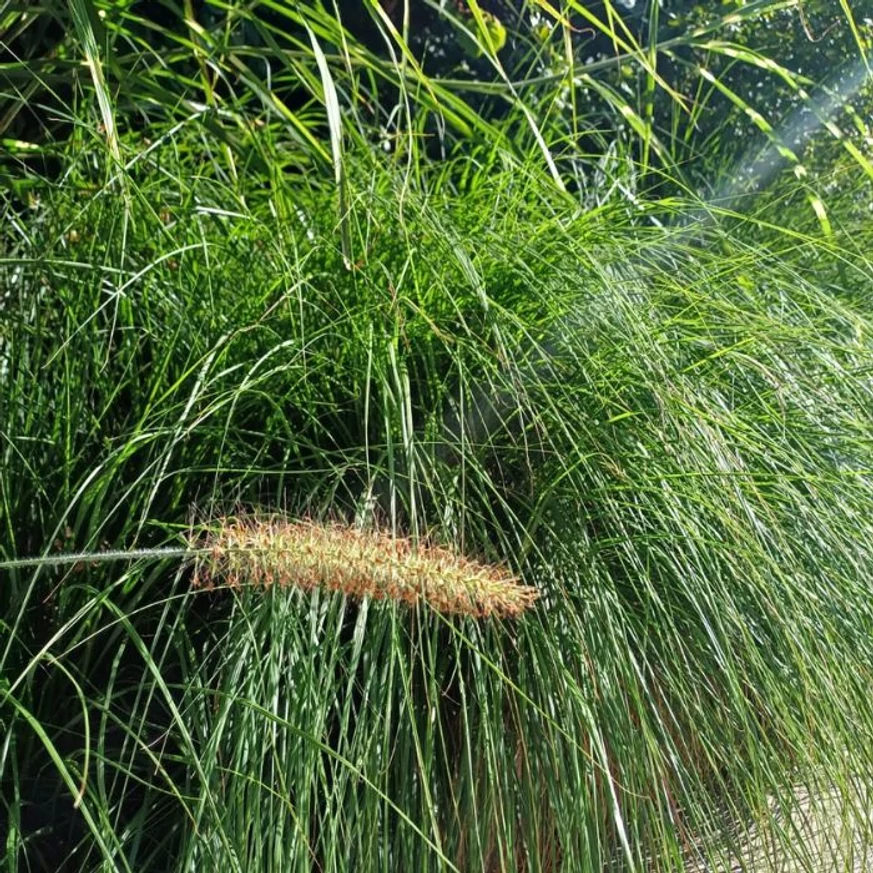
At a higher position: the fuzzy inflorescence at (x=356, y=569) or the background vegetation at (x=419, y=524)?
the fuzzy inflorescence at (x=356, y=569)

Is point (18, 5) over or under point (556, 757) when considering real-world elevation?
under

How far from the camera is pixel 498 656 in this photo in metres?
1.84

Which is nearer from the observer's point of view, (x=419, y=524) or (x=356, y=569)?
(x=356, y=569)

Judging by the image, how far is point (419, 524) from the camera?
6.41 feet

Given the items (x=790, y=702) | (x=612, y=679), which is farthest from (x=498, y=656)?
(x=790, y=702)

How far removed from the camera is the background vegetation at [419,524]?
1705 millimetres

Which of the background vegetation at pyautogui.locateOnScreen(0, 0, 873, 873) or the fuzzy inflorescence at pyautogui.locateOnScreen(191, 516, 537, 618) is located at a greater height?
the fuzzy inflorescence at pyautogui.locateOnScreen(191, 516, 537, 618)

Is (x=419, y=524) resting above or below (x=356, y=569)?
below

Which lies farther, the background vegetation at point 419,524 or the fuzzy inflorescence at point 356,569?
the background vegetation at point 419,524

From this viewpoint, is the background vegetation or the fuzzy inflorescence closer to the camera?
the fuzzy inflorescence

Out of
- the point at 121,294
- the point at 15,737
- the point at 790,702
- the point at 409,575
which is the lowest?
the point at 15,737

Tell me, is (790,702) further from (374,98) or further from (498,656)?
(374,98)

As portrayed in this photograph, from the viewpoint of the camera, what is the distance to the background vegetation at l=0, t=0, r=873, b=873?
5.59 ft

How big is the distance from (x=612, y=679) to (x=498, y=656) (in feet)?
0.52
